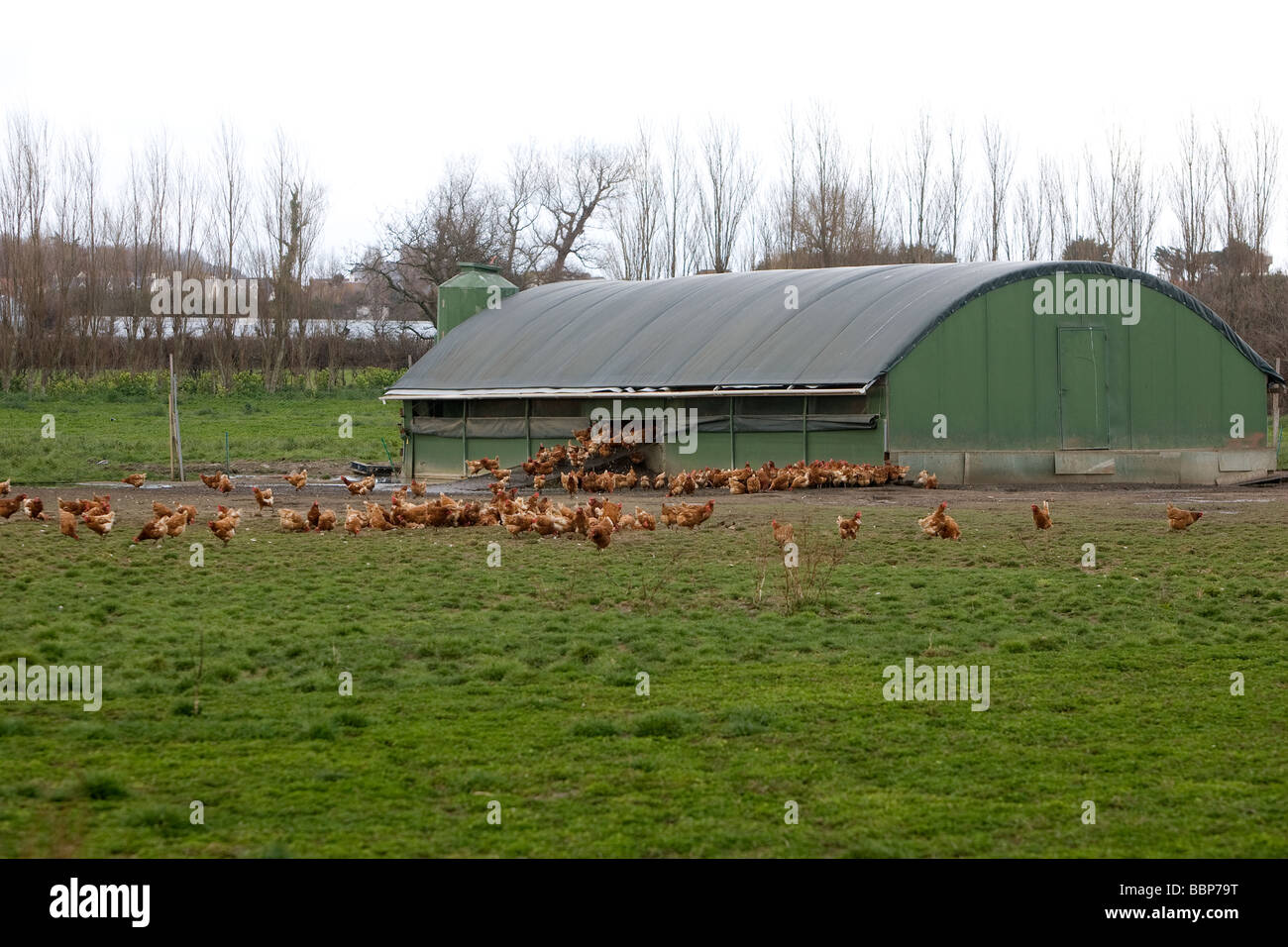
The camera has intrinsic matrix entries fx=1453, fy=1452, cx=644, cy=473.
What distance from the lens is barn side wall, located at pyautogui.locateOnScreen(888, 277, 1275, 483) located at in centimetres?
3088

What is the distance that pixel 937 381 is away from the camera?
30.9 meters

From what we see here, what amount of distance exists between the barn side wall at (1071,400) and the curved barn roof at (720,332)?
647mm

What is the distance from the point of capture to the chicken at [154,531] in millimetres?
18969

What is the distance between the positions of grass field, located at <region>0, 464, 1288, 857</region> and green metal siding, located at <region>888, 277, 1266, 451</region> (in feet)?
41.5

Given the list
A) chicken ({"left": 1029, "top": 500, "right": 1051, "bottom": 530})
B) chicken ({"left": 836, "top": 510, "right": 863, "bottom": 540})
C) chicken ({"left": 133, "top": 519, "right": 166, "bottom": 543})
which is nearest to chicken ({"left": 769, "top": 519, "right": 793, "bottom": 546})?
chicken ({"left": 836, "top": 510, "right": 863, "bottom": 540})

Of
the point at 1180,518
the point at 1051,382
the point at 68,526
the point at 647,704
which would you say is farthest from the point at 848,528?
the point at 1051,382

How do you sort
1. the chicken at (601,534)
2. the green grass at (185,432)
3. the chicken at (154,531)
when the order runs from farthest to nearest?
the green grass at (185,432) → the chicken at (154,531) → the chicken at (601,534)

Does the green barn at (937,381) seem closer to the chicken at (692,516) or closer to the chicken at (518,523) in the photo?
the chicken at (692,516)

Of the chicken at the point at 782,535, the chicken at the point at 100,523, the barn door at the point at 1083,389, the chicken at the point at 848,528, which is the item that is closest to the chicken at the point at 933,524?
the chicken at the point at 848,528

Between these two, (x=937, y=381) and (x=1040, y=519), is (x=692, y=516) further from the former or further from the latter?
(x=937, y=381)

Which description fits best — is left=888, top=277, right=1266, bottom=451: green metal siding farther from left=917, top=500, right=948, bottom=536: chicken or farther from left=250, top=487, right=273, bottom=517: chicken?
left=250, top=487, right=273, bottom=517: chicken
